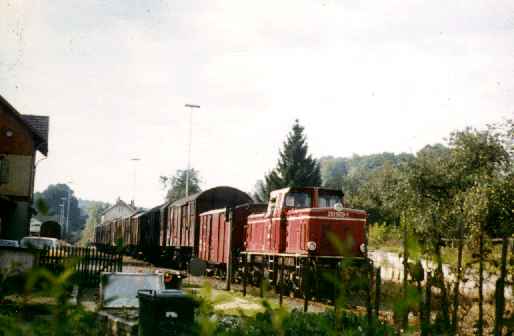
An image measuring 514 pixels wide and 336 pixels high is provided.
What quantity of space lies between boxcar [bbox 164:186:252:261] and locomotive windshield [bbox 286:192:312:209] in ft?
29.6

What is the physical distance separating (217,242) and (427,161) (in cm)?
2537

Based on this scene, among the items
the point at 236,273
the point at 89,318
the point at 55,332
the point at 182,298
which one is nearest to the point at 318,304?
the point at 236,273

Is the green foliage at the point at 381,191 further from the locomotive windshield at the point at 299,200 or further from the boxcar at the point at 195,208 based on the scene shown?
the locomotive windshield at the point at 299,200

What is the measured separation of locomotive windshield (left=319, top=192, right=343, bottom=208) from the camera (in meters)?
19.9

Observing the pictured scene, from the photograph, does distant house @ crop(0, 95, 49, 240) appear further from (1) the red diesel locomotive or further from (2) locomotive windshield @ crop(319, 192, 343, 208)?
(2) locomotive windshield @ crop(319, 192, 343, 208)

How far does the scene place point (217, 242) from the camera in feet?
83.8

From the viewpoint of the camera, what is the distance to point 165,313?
6.77 metres

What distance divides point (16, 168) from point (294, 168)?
36.5 metres

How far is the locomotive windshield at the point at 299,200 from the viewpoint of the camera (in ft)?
65.7

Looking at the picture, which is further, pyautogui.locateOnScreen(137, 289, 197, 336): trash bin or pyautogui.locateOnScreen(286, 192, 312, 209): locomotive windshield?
pyautogui.locateOnScreen(286, 192, 312, 209): locomotive windshield

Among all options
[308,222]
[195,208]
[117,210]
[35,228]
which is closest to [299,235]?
[308,222]

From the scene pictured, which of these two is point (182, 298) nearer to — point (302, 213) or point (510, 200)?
point (302, 213)

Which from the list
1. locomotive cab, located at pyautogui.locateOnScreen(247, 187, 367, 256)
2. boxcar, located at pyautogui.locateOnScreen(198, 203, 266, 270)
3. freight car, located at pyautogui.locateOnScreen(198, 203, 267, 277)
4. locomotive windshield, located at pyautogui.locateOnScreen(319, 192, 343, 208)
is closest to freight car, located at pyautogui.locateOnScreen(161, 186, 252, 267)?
freight car, located at pyautogui.locateOnScreen(198, 203, 267, 277)

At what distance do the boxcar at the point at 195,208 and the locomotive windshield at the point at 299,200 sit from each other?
903 centimetres
